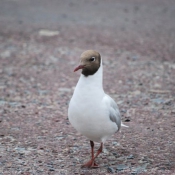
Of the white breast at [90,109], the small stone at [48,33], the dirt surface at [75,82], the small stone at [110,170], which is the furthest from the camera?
the small stone at [48,33]

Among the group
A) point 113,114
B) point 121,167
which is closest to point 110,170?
point 121,167

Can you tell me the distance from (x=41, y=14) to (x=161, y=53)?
19.4 feet

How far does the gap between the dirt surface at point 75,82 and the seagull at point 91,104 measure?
1.62ft

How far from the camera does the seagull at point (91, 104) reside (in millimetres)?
4441

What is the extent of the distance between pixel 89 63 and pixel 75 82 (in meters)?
3.87

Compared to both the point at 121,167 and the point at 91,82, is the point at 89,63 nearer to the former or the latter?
the point at 91,82

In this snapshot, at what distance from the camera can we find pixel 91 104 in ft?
14.6

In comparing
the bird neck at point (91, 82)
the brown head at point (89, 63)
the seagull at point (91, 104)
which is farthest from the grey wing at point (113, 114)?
the brown head at point (89, 63)

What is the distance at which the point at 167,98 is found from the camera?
730 cm

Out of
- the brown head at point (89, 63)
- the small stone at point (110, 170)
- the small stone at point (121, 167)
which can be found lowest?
the small stone at point (110, 170)

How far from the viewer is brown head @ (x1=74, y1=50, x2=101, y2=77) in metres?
4.48

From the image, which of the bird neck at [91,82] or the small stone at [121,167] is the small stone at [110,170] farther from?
the bird neck at [91,82]

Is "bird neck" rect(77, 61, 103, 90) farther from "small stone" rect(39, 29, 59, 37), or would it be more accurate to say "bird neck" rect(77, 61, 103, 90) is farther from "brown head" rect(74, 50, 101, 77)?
"small stone" rect(39, 29, 59, 37)

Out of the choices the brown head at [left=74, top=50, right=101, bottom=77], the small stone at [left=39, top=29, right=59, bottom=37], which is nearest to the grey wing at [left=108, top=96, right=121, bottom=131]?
the brown head at [left=74, top=50, right=101, bottom=77]
